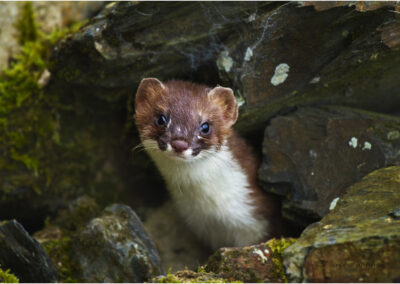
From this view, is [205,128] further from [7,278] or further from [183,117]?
[7,278]

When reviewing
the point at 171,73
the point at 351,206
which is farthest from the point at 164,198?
the point at 351,206

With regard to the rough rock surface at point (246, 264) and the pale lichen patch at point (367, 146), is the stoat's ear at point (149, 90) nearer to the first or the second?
the rough rock surface at point (246, 264)

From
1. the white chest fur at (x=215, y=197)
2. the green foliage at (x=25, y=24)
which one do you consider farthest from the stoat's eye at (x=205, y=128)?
the green foliage at (x=25, y=24)

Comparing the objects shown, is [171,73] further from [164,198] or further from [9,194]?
[9,194]

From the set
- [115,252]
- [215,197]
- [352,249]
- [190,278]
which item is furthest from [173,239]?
[352,249]

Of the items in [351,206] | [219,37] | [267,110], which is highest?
[219,37]

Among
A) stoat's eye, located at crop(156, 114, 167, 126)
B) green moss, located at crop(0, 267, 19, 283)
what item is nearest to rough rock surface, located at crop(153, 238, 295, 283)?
green moss, located at crop(0, 267, 19, 283)
